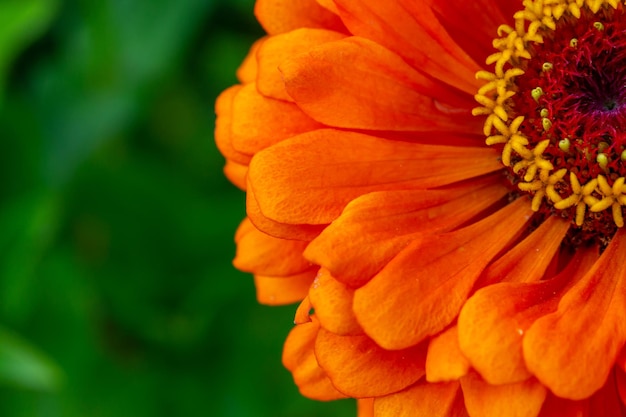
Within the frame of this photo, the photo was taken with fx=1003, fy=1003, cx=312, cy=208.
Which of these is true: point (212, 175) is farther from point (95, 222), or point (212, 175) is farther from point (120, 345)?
point (120, 345)

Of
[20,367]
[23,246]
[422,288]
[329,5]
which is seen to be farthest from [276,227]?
[23,246]

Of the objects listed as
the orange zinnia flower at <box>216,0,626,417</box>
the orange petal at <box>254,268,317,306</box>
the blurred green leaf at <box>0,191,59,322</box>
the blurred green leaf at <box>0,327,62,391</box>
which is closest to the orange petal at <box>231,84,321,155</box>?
the orange zinnia flower at <box>216,0,626,417</box>

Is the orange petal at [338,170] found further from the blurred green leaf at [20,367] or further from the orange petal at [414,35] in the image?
the blurred green leaf at [20,367]

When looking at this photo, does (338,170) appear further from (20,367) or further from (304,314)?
(20,367)

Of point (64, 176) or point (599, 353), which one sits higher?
point (64, 176)

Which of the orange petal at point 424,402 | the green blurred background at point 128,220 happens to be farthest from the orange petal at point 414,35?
the green blurred background at point 128,220

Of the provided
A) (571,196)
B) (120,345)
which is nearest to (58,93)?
(120,345)
